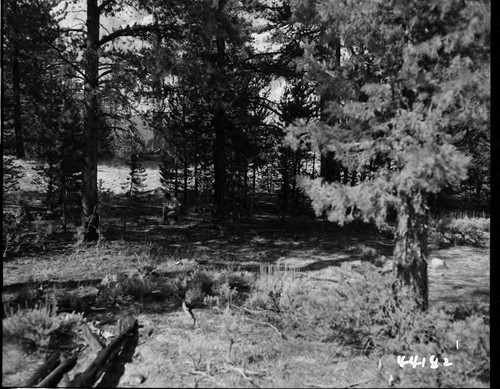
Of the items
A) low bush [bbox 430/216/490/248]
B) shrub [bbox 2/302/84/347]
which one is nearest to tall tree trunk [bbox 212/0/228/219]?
low bush [bbox 430/216/490/248]

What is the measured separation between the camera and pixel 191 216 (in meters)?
17.7

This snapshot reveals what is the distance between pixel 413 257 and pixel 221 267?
5.47 meters

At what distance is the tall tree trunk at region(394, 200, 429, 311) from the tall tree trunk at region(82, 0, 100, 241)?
28.6ft

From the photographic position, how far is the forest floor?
475cm

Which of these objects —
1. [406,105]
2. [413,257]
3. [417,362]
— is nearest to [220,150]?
[406,105]

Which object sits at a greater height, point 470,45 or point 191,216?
point 470,45

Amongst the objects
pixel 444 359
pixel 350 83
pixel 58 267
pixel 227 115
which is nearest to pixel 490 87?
pixel 350 83

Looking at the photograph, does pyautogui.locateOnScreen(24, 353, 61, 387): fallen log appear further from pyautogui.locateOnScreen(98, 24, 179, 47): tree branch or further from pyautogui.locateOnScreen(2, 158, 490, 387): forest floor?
pyautogui.locateOnScreen(98, 24, 179, 47): tree branch

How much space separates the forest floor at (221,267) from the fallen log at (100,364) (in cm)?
19

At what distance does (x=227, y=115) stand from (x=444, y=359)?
12.7 metres

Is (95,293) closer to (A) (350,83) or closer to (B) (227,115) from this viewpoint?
(A) (350,83)

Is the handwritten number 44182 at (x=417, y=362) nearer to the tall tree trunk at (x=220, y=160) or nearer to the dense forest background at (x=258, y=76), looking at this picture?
the dense forest background at (x=258, y=76)

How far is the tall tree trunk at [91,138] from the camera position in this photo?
11.1 metres

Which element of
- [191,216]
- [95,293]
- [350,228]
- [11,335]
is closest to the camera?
[11,335]
